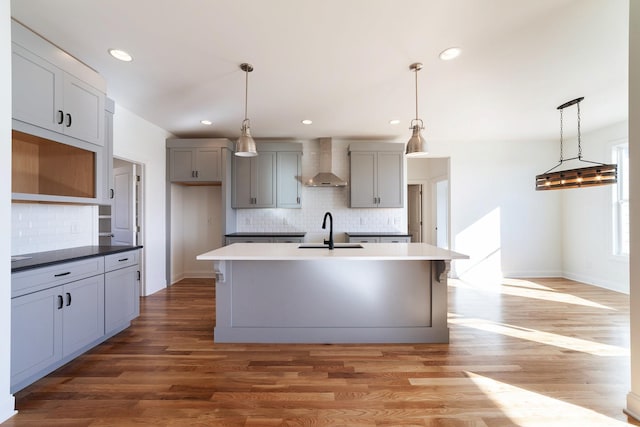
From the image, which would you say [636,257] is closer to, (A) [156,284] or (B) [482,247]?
(B) [482,247]

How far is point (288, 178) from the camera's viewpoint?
5305 millimetres

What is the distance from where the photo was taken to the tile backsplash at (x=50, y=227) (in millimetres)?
2543

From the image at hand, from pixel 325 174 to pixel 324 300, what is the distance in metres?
2.84

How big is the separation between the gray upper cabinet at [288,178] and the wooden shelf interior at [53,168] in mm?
2837

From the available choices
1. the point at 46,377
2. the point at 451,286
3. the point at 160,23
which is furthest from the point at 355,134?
the point at 46,377

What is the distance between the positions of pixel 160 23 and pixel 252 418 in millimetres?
2843

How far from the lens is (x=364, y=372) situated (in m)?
2.26

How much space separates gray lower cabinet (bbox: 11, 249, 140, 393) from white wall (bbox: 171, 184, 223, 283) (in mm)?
2554

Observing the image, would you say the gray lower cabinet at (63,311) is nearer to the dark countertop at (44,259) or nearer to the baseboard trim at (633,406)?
the dark countertop at (44,259)

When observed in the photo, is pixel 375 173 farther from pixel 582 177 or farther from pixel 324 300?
pixel 324 300

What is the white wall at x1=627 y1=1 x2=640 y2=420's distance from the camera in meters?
1.72

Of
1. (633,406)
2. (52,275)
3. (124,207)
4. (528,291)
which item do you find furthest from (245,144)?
(528,291)

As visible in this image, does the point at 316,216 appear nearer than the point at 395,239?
No

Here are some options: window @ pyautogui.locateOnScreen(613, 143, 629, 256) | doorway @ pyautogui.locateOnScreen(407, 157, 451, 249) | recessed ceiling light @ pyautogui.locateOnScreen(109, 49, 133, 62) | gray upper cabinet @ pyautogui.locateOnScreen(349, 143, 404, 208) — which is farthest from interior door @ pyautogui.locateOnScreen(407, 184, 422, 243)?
recessed ceiling light @ pyautogui.locateOnScreen(109, 49, 133, 62)
